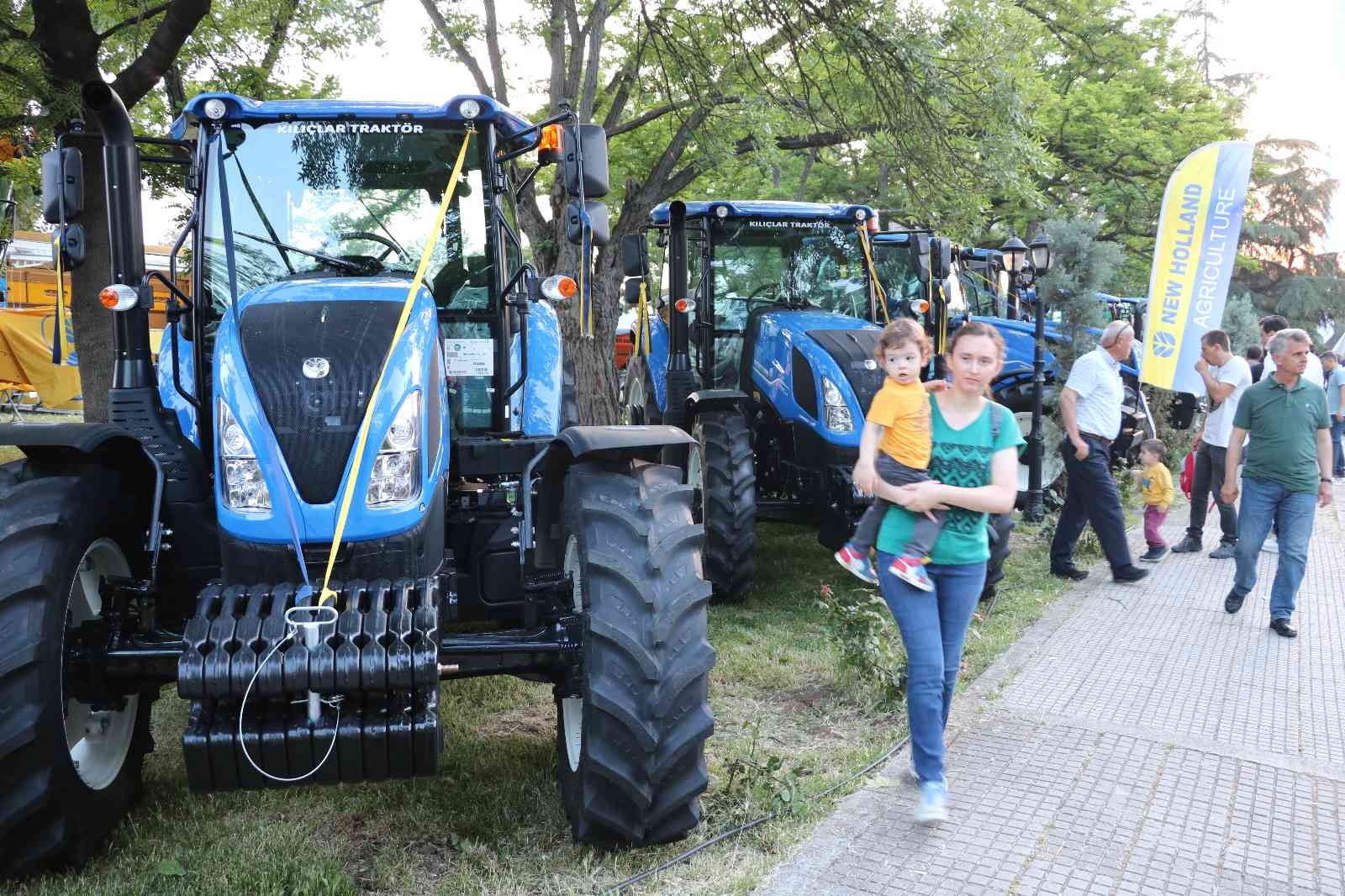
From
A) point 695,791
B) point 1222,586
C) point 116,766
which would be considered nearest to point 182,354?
point 116,766

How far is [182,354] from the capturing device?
15.0 ft

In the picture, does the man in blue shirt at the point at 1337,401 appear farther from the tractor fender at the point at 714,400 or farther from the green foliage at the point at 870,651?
the green foliage at the point at 870,651

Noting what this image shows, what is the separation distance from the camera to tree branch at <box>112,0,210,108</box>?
8.99 meters

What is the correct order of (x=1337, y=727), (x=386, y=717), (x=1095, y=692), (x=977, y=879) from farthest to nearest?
1. (x=1095, y=692)
2. (x=1337, y=727)
3. (x=977, y=879)
4. (x=386, y=717)

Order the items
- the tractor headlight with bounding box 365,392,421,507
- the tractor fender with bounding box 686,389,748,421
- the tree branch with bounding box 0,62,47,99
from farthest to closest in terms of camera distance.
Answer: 1. the tree branch with bounding box 0,62,47,99
2. the tractor fender with bounding box 686,389,748,421
3. the tractor headlight with bounding box 365,392,421,507

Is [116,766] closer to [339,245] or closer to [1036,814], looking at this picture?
[339,245]

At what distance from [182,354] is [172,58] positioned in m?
6.03

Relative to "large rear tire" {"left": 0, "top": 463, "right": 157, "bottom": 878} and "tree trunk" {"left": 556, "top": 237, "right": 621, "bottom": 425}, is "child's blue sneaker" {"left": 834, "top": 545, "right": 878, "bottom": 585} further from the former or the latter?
"tree trunk" {"left": 556, "top": 237, "right": 621, "bottom": 425}

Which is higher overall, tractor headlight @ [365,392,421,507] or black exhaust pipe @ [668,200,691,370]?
black exhaust pipe @ [668,200,691,370]

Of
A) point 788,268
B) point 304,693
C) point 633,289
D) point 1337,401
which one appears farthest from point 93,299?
point 1337,401

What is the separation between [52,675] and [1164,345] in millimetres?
10331

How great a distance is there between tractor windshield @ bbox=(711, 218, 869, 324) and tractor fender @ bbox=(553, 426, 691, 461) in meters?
4.44

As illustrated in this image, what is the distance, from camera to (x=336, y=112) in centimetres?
451

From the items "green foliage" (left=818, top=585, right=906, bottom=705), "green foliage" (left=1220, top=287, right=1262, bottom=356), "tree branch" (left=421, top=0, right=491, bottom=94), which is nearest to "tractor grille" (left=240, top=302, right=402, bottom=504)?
"green foliage" (left=818, top=585, right=906, bottom=705)
